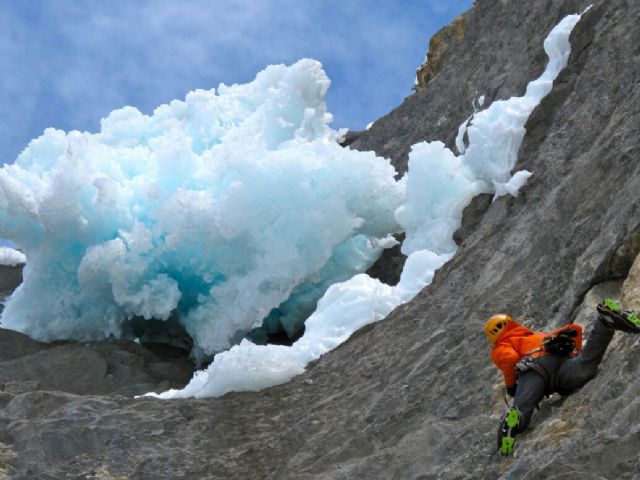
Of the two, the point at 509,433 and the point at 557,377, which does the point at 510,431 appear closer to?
the point at 509,433

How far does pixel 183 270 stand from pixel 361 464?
8151mm

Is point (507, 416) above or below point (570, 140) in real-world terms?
below

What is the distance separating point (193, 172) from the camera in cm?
1675

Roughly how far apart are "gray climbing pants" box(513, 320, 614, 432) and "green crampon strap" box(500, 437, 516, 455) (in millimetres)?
106

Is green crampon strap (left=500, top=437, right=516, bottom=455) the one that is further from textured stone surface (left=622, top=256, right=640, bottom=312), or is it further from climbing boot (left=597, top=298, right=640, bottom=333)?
textured stone surface (left=622, top=256, right=640, bottom=312)

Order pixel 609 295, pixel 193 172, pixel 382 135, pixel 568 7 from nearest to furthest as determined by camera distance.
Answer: pixel 609 295 → pixel 568 7 → pixel 193 172 → pixel 382 135

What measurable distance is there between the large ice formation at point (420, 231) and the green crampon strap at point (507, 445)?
488 centimetres

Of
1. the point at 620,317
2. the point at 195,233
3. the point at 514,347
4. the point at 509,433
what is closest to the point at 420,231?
the point at 195,233

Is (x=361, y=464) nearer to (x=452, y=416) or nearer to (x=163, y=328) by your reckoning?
(x=452, y=416)

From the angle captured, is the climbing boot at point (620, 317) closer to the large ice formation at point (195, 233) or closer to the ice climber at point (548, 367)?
the ice climber at point (548, 367)

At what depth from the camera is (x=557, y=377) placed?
20.6 feet

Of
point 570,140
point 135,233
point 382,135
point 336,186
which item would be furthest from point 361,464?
point 382,135

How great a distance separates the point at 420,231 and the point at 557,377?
7.37 meters

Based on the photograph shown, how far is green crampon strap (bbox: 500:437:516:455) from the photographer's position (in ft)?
20.2
